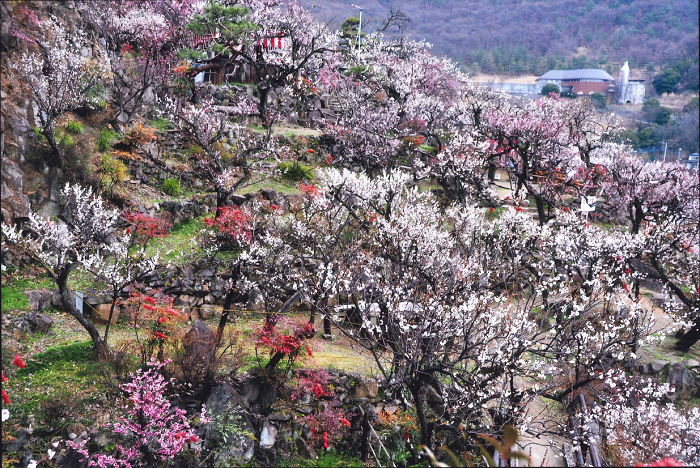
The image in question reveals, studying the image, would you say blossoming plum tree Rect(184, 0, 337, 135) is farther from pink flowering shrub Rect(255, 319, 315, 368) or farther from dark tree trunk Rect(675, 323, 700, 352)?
dark tree trunk Rect(675, 323, 700, 352)

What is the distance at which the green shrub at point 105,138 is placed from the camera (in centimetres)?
1836

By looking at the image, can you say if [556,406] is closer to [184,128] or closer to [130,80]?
[184,128]

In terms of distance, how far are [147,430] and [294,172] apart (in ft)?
47.2

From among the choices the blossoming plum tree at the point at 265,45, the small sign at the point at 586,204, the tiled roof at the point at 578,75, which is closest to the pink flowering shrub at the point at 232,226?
the blossoming plum tree at the point at 265,45

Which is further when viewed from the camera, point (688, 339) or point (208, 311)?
point (688, 339)

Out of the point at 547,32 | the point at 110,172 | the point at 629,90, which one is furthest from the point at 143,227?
the point at 547,32

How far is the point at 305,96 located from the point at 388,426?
881 inches

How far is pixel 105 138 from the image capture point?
18688 mm

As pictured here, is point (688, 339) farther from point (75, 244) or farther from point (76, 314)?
point (75, 244)

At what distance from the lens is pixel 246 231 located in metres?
16.3

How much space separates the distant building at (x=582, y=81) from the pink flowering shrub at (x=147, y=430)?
6274cm

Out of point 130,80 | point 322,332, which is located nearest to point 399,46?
point 130,80

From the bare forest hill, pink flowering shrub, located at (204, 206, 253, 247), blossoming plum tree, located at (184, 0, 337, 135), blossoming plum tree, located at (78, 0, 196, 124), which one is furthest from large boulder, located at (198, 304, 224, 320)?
the bare forest hill

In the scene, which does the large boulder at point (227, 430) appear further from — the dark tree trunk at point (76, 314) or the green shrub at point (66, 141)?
the green shrub at point (66, 141)
